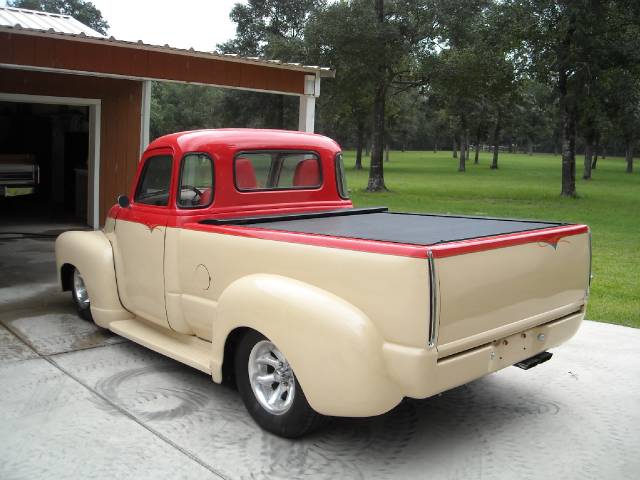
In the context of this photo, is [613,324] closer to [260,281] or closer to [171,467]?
[260,281]

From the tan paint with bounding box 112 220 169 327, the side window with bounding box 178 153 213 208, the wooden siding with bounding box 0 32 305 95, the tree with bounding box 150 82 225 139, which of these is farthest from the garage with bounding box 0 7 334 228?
the tree with bounding box 150 82 225 139

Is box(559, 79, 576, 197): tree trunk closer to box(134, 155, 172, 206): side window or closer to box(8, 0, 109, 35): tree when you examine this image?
box(134, 155, 172, 206): side window

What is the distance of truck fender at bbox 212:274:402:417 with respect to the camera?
3.44m

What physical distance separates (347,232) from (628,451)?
213cm

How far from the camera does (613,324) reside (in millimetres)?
7027

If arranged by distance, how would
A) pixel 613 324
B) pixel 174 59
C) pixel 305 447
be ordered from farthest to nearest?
1. pixel 174 59
2. pixel 613 324
3. pixel 305 447

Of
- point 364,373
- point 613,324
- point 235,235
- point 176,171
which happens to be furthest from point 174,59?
point 364,373

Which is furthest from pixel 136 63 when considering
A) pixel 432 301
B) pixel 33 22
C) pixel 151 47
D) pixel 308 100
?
pixel 432 301

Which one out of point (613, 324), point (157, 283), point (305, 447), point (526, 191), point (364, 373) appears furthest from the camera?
point (526, 191)

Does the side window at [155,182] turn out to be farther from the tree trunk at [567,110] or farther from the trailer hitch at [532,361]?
the tree trunk at [567,110]

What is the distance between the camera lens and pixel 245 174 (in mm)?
5301

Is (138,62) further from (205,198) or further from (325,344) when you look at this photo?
(325,344)

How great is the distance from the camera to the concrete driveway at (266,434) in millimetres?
3666

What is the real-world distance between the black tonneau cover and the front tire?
797 millimetres
